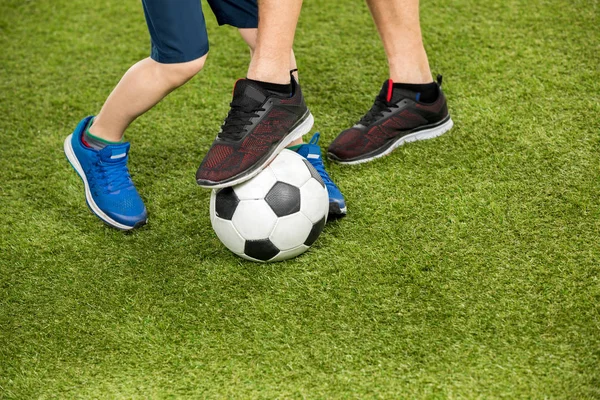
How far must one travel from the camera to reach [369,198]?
2.40 metres

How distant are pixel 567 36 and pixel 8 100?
2621 mm

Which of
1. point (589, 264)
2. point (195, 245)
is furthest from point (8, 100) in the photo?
point (589, 264)

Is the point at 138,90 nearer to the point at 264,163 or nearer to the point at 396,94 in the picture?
the point at 264,163

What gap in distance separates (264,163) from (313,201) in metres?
0.19

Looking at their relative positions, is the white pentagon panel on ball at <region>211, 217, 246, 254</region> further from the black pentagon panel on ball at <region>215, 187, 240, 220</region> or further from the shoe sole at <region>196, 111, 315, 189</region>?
the shoe sole at <region>196, 111, 315, 189</region>

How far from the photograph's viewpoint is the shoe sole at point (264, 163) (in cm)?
203

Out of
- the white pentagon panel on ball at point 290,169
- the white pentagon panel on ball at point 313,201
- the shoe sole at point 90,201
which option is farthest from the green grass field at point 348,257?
the white pentagon panel on ball at point 290,169

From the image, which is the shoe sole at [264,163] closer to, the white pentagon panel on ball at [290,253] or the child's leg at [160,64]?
the white pentagon panel on ball at [290,253]

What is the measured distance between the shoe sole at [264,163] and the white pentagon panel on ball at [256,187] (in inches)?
0.8

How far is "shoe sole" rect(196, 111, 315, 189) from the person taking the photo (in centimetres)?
203

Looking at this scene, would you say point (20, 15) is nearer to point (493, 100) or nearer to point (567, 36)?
point (493, 100)

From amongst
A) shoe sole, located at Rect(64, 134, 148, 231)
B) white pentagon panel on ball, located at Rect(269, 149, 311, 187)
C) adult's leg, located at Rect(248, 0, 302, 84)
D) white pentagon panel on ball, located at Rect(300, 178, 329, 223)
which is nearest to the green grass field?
shoe sole, located at Rect(64, 134, 148, 231)

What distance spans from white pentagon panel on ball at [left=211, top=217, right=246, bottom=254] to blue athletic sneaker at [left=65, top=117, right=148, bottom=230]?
1.27 ft

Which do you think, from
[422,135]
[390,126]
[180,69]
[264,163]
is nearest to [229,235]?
[264,163]
